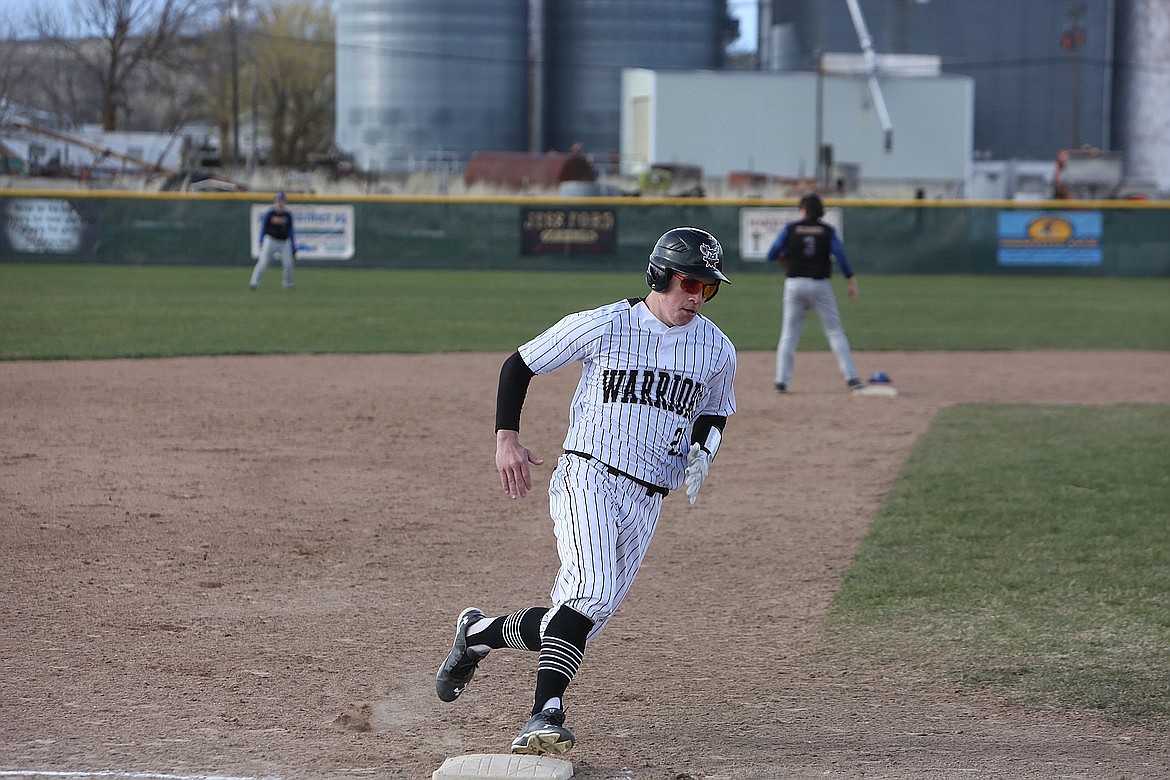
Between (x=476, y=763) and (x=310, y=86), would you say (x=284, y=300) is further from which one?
(x=310, y=86)

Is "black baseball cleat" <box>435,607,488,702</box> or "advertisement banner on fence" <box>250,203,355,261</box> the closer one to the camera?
"black baseball cleat" <box>435,607,488,702</box>

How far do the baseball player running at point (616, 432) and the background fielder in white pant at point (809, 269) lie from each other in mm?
8349

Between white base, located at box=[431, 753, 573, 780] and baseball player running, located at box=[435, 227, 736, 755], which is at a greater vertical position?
baseball player running, located at box=[435, 227, 736, 755]

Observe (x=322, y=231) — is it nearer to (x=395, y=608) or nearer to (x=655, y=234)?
(x=655, y=234)

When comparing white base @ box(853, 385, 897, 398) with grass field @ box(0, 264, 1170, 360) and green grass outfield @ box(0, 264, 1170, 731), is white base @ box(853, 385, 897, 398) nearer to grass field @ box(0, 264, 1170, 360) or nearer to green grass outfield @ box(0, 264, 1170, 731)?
green grass outfield @ box(0, 264, 1170, 731)

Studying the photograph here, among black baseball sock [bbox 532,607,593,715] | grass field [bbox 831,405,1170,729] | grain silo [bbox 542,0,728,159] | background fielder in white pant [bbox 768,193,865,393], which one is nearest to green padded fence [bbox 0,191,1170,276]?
background fielder in white pant [bbox 768,193,865,393]

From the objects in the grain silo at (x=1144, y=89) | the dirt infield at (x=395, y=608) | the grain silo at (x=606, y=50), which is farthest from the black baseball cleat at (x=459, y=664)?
the grain silo at (x=1144, y=89)

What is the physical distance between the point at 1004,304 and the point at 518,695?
21.3m

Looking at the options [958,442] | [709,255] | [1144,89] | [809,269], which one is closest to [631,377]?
[709,255]

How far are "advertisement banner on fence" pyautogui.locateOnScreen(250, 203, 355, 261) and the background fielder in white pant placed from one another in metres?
20.0

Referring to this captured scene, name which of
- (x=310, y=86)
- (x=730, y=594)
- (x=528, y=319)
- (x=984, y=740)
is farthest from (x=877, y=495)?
(x=310, y=86)

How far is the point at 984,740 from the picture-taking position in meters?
4.47

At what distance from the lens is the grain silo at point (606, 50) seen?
5694 centimetres

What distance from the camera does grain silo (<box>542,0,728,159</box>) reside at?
56938 mm
